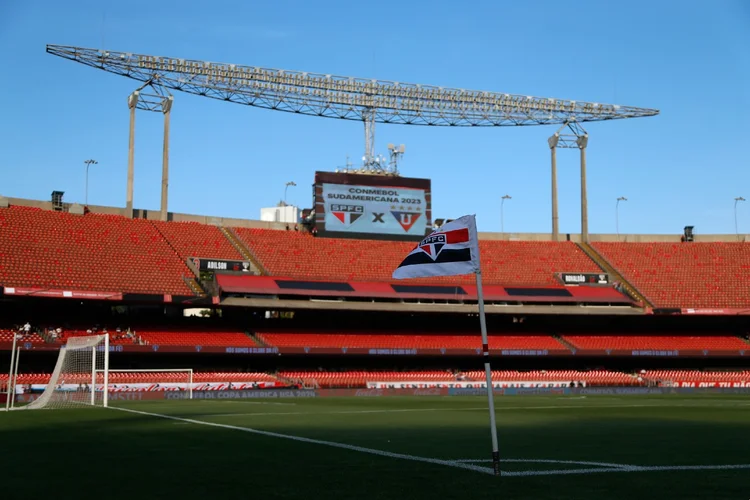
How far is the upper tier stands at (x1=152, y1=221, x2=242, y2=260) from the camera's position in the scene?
64.6 metres

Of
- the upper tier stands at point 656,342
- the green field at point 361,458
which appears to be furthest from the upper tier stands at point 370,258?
the green field at point 361,458

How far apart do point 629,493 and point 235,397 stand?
39171 mm

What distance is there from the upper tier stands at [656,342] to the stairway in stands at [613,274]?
9.97 ft

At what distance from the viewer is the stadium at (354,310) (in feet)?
118

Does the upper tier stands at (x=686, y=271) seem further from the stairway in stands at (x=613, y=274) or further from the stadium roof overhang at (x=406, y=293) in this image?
the stadium roof overhang at (x=406, y=293)

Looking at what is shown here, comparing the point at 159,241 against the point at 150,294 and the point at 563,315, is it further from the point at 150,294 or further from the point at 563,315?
the point at 563,315

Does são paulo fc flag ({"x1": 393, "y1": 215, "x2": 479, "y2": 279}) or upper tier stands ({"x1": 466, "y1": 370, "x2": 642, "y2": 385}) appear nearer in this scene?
são paulo fc flag ({"x1": 393, "y1": 215, "x2": 479, "y2": 279})

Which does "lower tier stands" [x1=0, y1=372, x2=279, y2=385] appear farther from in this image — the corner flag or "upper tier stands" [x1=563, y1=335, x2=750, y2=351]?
the corner flag

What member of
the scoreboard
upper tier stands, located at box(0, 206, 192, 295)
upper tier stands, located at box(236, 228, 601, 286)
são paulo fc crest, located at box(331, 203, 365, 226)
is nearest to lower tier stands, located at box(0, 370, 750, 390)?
upper tier stands, located at box(0, 206, 192, 295)

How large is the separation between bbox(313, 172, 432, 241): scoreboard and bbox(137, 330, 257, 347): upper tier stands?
1549 cm

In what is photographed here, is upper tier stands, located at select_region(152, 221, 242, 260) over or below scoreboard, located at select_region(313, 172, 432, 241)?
below

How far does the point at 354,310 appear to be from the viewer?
203 feet

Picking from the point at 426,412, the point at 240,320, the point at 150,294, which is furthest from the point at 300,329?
the point at 426,412

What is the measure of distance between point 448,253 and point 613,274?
63.3m
